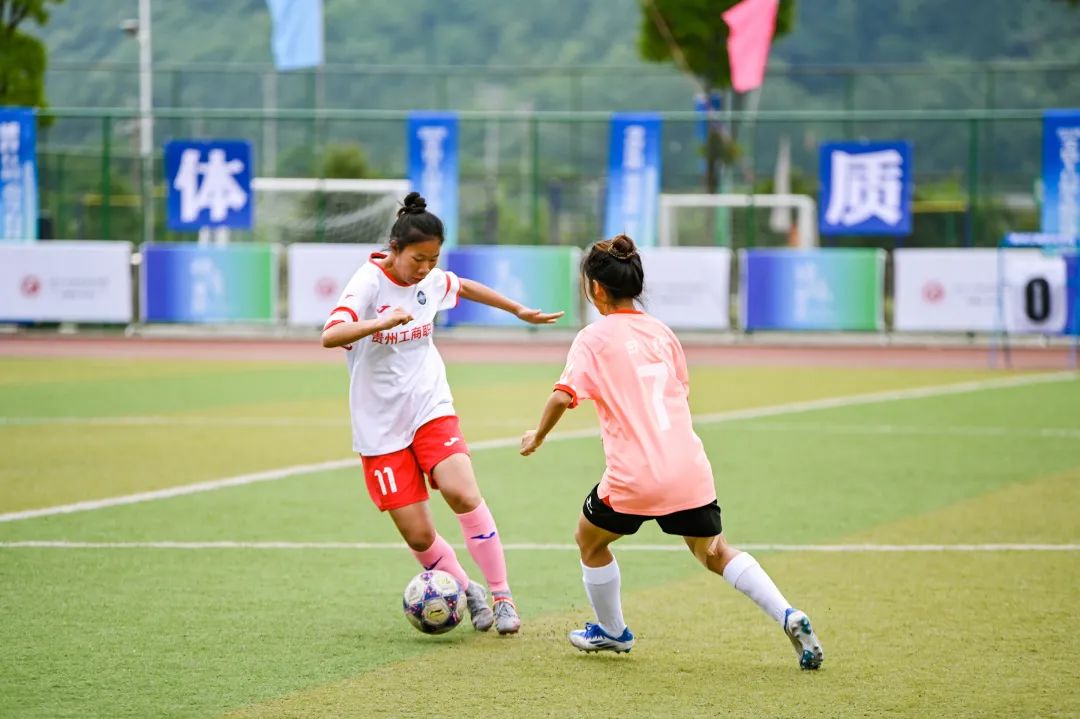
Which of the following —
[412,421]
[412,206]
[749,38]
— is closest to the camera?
[412,206]

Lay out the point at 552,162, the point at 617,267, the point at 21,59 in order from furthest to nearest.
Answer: the point at 552,162 < the point at 21,59 < the point at 617,267

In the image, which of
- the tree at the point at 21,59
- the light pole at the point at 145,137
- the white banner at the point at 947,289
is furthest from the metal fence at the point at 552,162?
the white banner at the point at 947,289

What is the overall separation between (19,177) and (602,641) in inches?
935

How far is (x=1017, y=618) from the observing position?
268 inches

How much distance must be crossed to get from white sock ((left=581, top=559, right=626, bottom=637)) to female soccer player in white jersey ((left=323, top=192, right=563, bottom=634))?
1.98 ft

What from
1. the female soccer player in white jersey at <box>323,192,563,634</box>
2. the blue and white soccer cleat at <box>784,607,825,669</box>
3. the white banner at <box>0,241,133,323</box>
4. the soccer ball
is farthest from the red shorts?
the white banner at <box>0,241,133,323</box>

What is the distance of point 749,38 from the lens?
1144 inches

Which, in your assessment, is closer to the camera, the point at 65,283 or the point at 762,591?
the point at 762,591

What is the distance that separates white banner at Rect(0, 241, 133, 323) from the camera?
85.6 ft

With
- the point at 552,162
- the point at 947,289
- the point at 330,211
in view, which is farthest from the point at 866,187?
the point at 552,162

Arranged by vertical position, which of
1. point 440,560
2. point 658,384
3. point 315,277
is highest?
point 315,277

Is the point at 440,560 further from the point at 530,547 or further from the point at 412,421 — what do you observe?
the point at 530,547

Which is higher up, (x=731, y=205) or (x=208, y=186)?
(x=208, y=186)

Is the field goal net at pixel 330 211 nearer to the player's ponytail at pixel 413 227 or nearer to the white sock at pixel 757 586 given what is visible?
the player's ponytail at pixel 413 227
